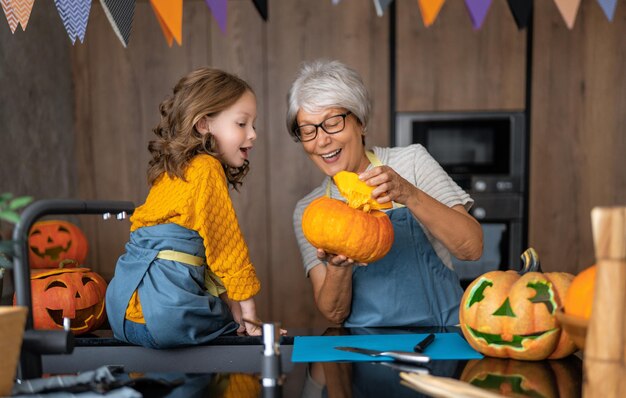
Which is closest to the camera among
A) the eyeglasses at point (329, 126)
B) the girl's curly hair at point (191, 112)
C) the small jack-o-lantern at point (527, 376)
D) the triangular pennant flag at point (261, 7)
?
the small jack-o-lantern at point (527, 376)

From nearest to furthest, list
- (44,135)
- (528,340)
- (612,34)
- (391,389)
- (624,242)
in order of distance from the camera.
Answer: (624,242), (391,389), (528,340), (44,135), (612,34)

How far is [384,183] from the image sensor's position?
1.22 m

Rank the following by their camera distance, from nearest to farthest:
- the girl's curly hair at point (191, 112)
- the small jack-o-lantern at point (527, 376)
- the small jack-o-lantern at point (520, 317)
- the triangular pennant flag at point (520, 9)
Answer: the small jack-o-lantern at point (527, 376) → the small jack-o-lantern at point (520, 317) → the girl's curly hair at point (191, 112) → the triangular pennant flag at point (520, 9)

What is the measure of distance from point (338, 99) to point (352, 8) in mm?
1789

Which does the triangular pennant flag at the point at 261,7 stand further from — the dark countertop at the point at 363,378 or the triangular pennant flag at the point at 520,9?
the dark countertop at the point at 363,378

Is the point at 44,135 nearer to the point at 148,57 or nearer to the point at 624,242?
the point at 148,57

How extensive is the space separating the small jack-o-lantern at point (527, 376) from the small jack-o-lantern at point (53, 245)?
1.29 m

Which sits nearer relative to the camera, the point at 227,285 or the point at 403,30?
the point at 227,285

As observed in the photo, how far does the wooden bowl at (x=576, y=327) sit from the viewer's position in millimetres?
700

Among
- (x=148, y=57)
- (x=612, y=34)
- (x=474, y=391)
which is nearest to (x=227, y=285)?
(x=474, y=391)

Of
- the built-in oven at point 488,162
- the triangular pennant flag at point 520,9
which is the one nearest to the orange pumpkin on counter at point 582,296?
the triangular pennant flag at point 520,9

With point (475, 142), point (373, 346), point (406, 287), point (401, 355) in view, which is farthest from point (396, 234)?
point (475, 142)

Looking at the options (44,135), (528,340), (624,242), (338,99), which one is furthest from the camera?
(44,135)

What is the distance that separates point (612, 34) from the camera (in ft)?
10.2
